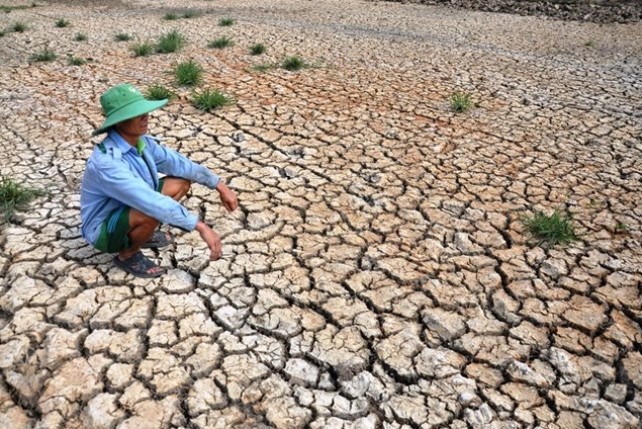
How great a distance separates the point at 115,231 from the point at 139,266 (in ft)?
0.91

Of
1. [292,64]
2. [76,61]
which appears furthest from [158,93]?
[76,61]

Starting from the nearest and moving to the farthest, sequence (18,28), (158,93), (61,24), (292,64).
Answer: (158,93) → (292,64) → (18,28) → (61,24)

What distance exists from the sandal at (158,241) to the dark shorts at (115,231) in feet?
1.03

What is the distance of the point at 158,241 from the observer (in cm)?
299

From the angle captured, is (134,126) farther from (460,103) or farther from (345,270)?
(460,103)

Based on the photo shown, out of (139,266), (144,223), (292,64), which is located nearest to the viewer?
(144,223)

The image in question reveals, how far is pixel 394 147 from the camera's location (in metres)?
4.23

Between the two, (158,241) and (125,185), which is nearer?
(125,185)

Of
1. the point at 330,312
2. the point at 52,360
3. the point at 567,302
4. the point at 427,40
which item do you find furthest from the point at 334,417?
the point at 427,40

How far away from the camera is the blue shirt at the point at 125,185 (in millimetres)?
2373

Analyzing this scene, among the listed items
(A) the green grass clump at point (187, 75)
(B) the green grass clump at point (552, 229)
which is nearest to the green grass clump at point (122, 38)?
(A) the green grass clump at point (187, 75)

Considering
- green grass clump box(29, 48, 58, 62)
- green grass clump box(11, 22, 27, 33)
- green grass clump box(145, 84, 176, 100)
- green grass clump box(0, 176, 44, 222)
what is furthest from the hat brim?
green grass clump box(11, 22, 27, 33)

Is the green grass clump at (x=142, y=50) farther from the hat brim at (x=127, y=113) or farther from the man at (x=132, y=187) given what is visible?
the hat brim at (x=127, y=113)

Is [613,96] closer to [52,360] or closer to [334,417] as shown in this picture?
[334,417]
